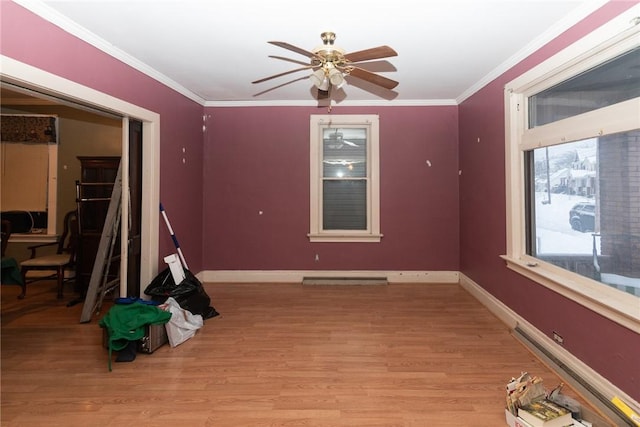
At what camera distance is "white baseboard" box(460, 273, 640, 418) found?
199cm

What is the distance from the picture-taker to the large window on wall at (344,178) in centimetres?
465

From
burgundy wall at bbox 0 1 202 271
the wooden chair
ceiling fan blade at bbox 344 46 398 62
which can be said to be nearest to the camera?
burgundy wall at bbox 0 1 202 271

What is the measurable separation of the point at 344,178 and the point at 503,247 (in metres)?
2.28

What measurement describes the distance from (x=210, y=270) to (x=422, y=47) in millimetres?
3945

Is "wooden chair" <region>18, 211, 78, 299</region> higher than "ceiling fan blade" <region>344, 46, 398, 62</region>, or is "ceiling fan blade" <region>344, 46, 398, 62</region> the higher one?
"ceiling fan blade" <region>344, 46, 398, 62</region>

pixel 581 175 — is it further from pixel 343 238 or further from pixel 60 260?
pixel 60 260

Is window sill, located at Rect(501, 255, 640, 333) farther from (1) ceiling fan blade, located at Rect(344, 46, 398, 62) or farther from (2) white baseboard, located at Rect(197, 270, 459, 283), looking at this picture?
(1) ceiling fan blade, located at Rect(344, 46, 398, 62)

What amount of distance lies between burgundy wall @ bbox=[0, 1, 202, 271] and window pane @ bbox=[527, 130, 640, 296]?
3.88 meters

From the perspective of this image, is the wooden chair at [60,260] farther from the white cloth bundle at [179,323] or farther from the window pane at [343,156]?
the window pane at [343,156]

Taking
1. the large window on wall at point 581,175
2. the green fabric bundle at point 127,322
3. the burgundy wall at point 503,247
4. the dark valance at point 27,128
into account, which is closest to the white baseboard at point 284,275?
the burgundy wall at point 503,247

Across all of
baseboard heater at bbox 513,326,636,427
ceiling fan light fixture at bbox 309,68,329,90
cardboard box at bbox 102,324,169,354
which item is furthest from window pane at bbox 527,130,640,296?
cardboard box at bbox 102,324,169,354

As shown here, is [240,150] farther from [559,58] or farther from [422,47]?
[559,58]

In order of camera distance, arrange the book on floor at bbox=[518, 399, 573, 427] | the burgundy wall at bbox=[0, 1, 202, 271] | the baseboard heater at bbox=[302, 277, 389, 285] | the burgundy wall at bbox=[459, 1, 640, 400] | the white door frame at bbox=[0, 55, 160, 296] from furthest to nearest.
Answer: the baseboard heater at bbox=[302, 277, 389, 285] → the white door frame at bbox=[0, 55, 160, 296] → the burgundy wall at bbox=[0, 1, 202, 271] → the burgundy wall at bbox=[459, 1, 640, 400] → the book on floor at bbox=[518, 399, 573, 427]

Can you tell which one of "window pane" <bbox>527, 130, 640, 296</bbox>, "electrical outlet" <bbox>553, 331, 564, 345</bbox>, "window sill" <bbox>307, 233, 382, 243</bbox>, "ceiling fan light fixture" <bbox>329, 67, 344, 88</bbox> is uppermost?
"ceiling fan light fixture" <bbox>329, 67, 344, 88</bbox>
